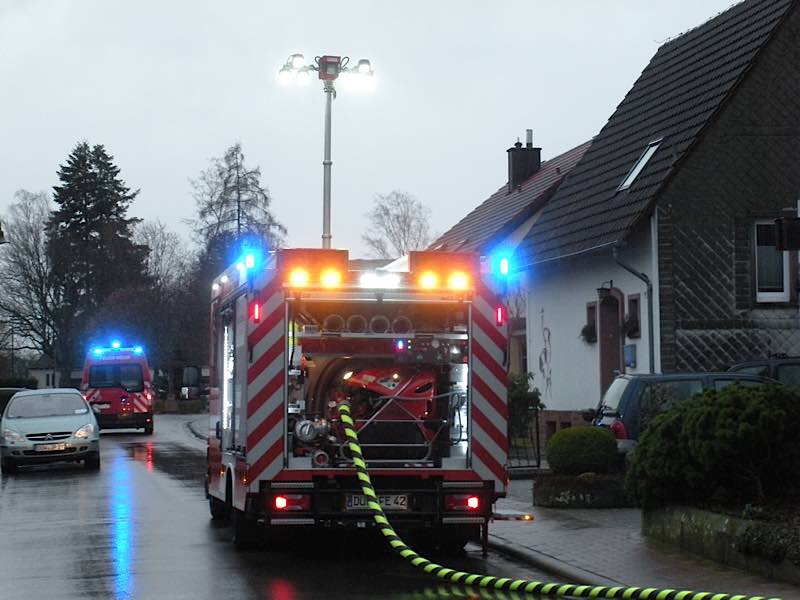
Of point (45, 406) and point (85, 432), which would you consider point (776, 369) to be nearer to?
point (85, 432)

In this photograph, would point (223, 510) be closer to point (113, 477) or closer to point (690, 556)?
point (690, 556)

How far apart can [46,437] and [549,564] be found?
16138 millimetres

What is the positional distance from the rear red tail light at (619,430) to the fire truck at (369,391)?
14.0 ft

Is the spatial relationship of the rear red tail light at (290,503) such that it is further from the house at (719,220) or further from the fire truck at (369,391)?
the house at (719,220)

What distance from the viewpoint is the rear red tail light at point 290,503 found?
12.2 metres

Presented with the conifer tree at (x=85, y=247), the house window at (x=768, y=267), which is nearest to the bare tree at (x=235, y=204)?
the conifer tree at (x=85, y=247)

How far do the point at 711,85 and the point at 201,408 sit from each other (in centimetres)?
4744

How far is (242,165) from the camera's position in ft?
263

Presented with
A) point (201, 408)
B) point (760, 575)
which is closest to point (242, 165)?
point (201, 408)

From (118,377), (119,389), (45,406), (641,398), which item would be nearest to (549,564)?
(641,398)

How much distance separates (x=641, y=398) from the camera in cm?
1728

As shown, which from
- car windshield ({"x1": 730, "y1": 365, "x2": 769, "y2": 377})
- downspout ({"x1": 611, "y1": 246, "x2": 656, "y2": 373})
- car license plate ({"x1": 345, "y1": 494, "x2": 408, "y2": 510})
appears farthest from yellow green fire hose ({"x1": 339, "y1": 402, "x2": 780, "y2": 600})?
downspout ({"x1": 611, "y1": 246, "x2": 656, "y2": 373})

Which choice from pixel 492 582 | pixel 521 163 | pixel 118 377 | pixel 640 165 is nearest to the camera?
pixel 492 582

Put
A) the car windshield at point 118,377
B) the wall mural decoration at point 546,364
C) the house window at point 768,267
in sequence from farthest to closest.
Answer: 1. the car windshield at point 118,377
2. the wall mural decoration at point 546,364
3. the house window at point 768,267
